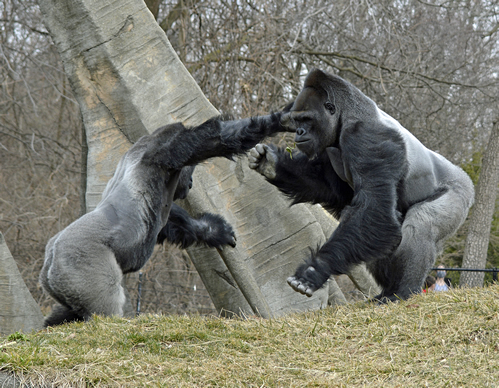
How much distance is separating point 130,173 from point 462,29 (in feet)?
24.3

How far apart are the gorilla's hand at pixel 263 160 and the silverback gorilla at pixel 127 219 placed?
278 millimetres

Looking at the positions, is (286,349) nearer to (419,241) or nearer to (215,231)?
(419,241)

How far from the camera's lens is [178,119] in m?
4.69

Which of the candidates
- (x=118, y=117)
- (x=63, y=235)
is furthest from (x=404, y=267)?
(x=118, y=117)

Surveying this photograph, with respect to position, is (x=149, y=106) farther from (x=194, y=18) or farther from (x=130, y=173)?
(x=194, y=18)

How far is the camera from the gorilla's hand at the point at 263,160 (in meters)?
4.05

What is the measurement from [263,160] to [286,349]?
173cm

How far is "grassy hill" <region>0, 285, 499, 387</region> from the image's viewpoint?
243cm

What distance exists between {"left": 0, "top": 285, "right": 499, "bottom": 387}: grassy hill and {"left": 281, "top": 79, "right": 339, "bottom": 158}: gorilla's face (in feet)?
3.77

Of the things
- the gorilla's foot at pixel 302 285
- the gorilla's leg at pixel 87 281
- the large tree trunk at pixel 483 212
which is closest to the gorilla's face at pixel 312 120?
the gorilla's foot at pixel 302 285

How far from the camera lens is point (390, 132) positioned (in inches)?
145

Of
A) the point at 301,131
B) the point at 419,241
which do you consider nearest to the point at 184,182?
the point at 301,131

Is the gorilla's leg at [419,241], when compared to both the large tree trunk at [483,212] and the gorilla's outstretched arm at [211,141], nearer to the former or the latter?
the gorilla's outstretched arm at [211,141]

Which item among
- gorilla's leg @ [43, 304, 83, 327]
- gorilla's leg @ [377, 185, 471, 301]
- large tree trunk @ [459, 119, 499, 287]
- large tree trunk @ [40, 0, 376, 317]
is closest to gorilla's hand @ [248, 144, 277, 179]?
large tree trunk @ [40, 0, 376, 317]
